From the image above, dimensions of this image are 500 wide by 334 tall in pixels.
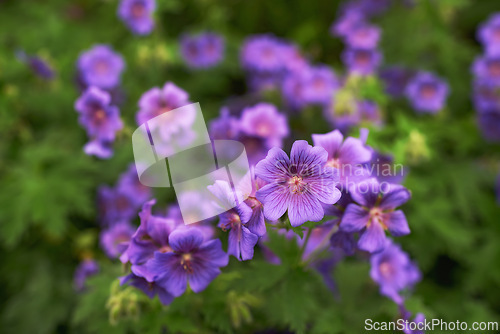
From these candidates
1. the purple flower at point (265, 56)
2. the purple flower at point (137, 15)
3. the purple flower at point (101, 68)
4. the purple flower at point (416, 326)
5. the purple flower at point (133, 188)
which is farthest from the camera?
the purple flower at point (265, 56)

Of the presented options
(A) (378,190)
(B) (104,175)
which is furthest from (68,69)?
(A) (378,190)

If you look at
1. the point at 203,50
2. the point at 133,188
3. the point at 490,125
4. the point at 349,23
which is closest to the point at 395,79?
the point at 349,23

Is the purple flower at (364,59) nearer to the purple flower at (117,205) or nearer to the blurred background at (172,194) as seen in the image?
the blurred background at (172,194)

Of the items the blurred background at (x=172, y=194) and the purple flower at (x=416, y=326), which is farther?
the blurred background at (x=172, y=194)

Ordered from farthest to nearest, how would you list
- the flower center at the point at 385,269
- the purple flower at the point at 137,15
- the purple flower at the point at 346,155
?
the purple flower at the point at 137,15
the flower center at the point at 385,269
the purple flower at the point at 346,155

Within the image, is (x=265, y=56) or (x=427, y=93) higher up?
(x=265, y=56)

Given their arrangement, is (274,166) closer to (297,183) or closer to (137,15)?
(297,183)

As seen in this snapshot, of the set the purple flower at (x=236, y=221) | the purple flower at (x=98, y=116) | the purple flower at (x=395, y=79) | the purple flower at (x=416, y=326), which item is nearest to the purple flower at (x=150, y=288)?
the purple flower at (x=236, y=221)

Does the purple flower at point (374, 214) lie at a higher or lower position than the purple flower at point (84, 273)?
higher
